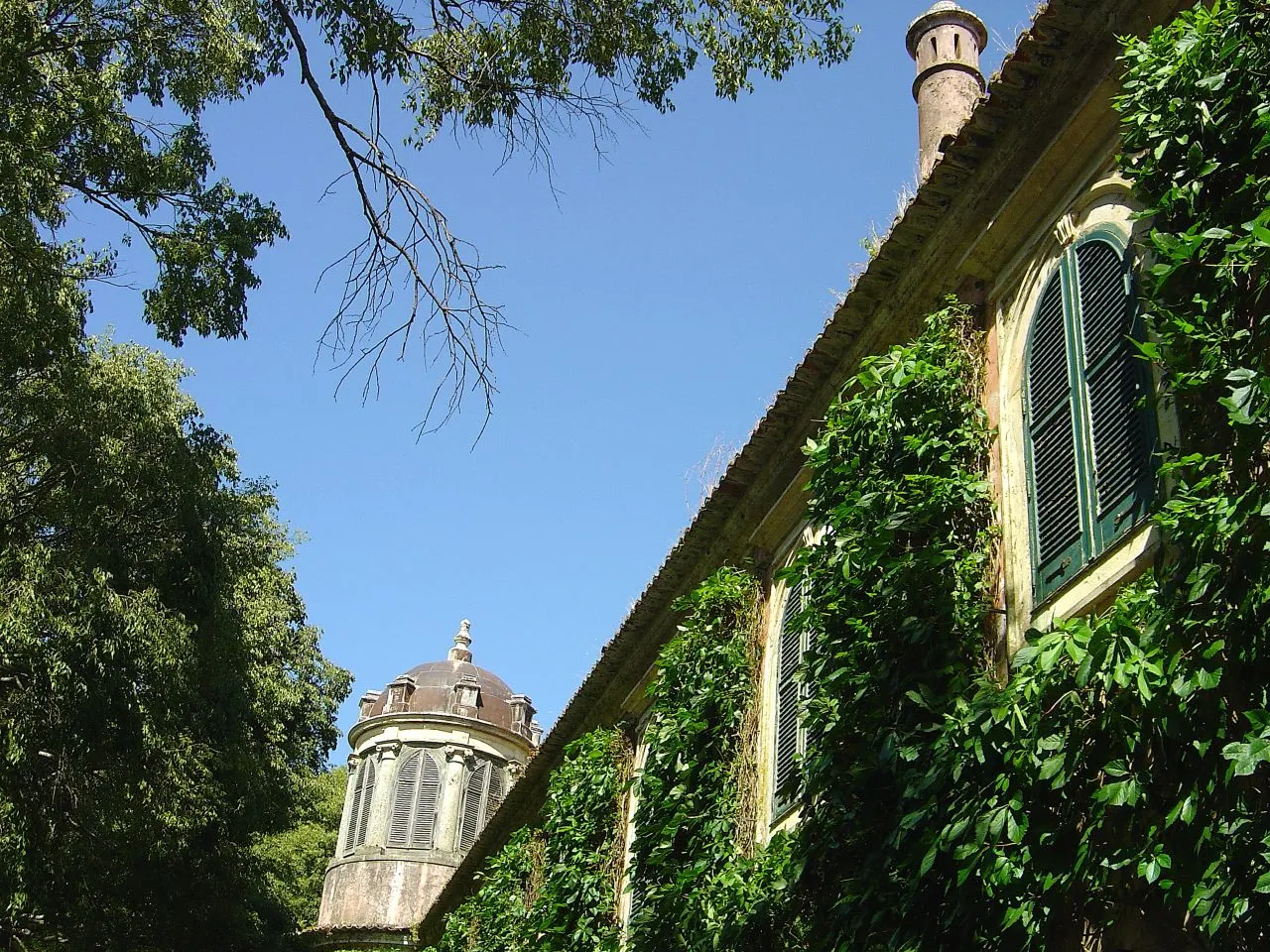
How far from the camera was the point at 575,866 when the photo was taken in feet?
48.9

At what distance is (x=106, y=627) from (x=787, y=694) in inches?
355

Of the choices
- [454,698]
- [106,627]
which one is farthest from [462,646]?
[106,627]

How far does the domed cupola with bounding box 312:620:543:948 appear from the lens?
3303 centimetres

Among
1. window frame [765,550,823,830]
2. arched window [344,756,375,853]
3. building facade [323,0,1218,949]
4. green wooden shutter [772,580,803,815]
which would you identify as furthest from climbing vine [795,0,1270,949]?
arched window [344,756,375,853]

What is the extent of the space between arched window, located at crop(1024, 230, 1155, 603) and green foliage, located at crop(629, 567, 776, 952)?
349 centimetres

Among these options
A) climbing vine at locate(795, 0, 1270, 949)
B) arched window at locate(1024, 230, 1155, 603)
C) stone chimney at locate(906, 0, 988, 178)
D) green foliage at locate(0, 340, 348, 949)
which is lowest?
climbing vine at locate(795, 0, 1270, 949)

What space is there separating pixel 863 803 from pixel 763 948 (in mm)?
1835

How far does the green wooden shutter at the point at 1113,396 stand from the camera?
6855mm

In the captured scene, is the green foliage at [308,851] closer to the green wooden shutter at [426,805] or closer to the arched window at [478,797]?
the green wooden shutter at [426,805]

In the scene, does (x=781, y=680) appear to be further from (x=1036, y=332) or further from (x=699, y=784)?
(x=1036, y=332)

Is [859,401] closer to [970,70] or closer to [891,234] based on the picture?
[891,234]

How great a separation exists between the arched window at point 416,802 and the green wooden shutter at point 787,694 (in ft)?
79.8

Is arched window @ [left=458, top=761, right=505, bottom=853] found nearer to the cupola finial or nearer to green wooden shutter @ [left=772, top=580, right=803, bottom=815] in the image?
the cupola finial

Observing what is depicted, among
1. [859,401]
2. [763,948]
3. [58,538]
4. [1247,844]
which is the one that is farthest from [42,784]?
[1247,844]
